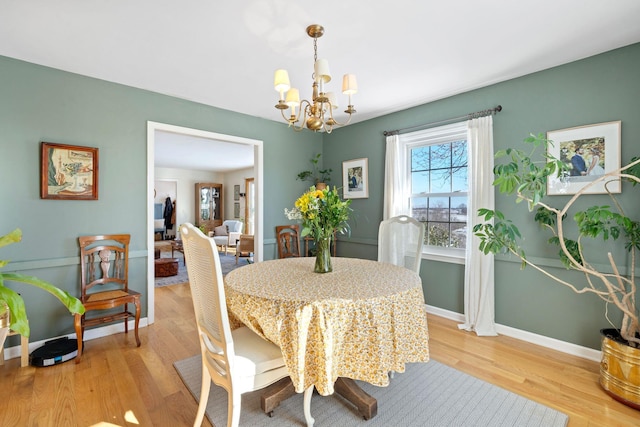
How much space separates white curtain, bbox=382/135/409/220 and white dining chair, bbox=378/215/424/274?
93cm

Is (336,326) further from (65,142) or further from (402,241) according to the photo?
(65,142)

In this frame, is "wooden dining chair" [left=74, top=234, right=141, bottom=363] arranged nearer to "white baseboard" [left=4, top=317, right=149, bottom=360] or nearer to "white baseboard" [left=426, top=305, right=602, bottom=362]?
"white baseboard" [left=4, top=317, right=149, bottom=360]

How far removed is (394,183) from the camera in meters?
3.71

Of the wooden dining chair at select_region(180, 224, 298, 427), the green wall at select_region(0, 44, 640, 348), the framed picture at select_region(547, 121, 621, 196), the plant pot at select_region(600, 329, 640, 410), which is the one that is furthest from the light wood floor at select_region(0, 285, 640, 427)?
the framed picture at select_region(547, 121, 621, 196)

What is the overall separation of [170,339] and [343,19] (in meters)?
3.05

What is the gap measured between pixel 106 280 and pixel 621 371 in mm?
4028

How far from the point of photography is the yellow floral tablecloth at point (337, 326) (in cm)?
143

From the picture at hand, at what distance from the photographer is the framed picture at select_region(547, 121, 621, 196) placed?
2334 millimetres

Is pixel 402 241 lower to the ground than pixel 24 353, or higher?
higher

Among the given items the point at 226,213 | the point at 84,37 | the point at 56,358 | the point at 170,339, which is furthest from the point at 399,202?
the point at 226,213

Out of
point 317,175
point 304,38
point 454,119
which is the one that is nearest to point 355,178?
point 317,175

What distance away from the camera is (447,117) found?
3.33 m

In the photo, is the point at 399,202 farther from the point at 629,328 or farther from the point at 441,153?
the point at 629,328

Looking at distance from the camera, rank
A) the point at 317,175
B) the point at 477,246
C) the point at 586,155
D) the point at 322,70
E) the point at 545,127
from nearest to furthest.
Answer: the point at 322,70 < the point at 586,155 < the point at 545,127 < the point at 477,246 < the point at 317,175
